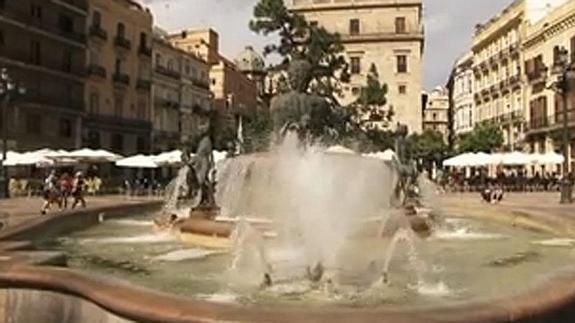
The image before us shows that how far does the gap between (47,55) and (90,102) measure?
6.72 meters

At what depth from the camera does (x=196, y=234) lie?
10992 mm

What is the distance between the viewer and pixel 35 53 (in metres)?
49.0

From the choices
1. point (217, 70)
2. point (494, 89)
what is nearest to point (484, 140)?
point (494, 89)

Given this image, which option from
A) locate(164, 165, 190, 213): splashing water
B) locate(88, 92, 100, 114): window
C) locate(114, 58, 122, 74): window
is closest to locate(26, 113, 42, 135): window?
locate(88, 92, 100, 114): window

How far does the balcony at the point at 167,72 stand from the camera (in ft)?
220

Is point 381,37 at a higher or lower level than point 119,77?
higher

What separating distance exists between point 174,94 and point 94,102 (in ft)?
48.9

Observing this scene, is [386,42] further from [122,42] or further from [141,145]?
[141,145]

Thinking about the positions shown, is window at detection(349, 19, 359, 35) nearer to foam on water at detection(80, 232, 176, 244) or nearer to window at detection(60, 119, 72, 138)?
window at detection(60, 119, 72, 138)

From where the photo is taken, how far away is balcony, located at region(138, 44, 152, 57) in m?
62.4

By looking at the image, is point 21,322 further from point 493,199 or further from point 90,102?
point 90,102

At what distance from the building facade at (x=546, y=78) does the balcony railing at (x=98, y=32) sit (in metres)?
31.9

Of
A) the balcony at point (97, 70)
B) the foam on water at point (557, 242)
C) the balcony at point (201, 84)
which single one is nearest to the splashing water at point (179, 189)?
the foam on water at point (557, 242)

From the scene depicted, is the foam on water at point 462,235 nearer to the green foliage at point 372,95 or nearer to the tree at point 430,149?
the green foliage at point 372,95
